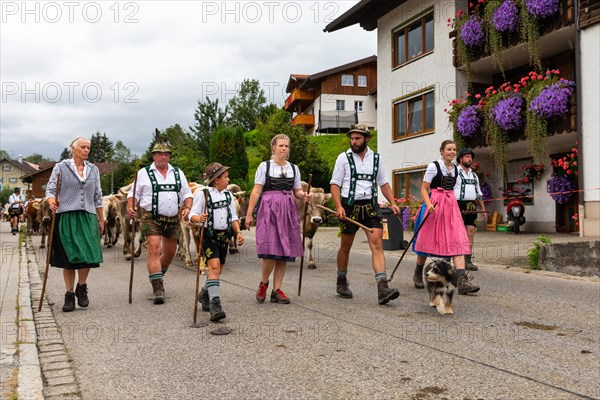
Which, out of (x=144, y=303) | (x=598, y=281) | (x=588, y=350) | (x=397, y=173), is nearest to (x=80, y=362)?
(x=144, y=303)

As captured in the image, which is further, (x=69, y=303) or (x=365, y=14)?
(x=365, y=14)

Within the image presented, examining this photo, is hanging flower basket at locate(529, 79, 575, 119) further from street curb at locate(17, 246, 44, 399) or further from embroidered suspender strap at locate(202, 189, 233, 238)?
street curb at locate(17, 246, 44, 399)

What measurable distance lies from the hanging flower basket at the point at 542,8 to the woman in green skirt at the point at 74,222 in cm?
1382

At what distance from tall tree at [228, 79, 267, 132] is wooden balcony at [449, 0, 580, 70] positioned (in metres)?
66.8

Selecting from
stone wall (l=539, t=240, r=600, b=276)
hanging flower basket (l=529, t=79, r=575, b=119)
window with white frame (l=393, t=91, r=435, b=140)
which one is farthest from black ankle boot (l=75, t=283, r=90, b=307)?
window with white frame (l=393, t=91, r=435, b=140)

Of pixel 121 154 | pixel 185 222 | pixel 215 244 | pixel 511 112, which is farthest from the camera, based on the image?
pixel 121 154

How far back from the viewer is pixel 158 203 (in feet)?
24.1

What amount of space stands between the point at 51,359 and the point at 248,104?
3372 inches

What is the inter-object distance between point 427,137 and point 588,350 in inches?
695

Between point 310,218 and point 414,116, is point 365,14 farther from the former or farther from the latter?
point 310,218

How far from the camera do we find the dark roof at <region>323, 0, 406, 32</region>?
77.5 feet

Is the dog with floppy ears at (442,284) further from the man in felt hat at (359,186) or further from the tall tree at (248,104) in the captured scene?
the tall tree at (248,104)

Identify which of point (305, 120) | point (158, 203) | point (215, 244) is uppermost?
point (305, 120)

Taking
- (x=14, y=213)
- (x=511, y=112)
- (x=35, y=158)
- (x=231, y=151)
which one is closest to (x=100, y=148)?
(x=35, y=158)
